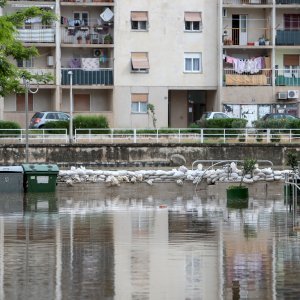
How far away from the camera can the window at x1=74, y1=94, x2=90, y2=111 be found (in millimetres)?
63406

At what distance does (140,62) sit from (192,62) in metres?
3.22

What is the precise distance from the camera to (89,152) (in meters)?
49.1

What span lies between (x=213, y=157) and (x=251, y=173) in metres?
14.7

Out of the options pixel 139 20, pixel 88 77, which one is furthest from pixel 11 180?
pixel 139 20

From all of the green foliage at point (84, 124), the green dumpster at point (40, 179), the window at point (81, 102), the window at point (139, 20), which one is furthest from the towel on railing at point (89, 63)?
the green dumpster at point (40, 179)

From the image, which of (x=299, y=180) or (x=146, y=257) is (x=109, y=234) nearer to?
(x=146, y=257)

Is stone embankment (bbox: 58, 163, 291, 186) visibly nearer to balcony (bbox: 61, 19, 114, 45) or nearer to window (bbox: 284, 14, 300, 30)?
balcony (bbox: 61, 19, 114, 45)

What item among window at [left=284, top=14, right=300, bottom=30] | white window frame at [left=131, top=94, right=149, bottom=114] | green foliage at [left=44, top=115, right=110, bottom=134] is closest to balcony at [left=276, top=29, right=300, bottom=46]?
window at [left=284, top=14, right=300, bottom=30]

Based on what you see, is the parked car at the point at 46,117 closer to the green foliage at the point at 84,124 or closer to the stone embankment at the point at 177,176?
the green foliage at the point at 84,124

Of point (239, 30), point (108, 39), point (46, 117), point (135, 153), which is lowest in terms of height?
point (135, 153)

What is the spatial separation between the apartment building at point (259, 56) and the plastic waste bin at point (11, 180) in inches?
1179

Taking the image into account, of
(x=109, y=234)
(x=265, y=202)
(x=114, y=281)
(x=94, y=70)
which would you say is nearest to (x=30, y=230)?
(x=109, y=234)

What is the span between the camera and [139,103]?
63062 mm

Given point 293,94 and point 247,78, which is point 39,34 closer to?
point 247,78
